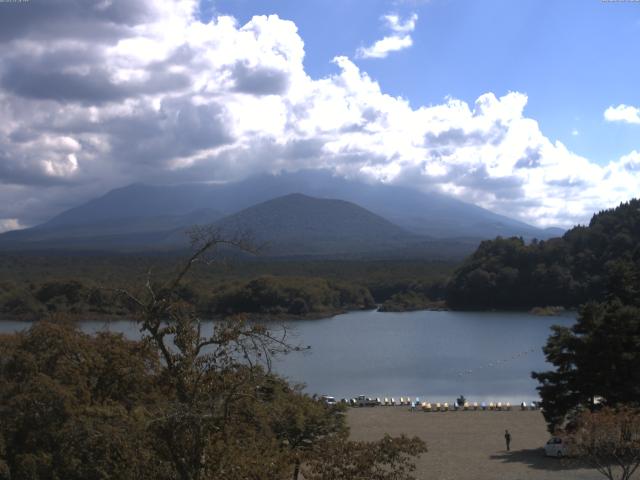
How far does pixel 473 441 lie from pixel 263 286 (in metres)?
36.2

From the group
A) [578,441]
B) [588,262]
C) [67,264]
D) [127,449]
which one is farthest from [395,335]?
[67,264]

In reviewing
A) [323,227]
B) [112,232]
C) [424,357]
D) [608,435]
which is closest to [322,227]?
[323,227]

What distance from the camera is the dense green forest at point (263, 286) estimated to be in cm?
4718

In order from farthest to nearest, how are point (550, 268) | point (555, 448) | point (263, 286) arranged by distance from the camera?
point (550, 268), point (263, 286), point (555, 448)

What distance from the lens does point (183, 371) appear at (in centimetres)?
488

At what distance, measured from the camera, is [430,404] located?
2139 cm

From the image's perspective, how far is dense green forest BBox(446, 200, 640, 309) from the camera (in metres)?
51.5

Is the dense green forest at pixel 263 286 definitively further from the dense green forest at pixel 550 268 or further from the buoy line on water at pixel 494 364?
the buoy line on water at pixel 494 364

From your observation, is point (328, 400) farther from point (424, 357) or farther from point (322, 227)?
point (322, 227)

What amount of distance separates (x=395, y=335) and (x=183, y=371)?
114 ft

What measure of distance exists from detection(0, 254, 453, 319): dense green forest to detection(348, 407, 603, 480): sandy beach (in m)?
17.6

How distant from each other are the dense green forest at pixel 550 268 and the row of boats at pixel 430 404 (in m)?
30.0

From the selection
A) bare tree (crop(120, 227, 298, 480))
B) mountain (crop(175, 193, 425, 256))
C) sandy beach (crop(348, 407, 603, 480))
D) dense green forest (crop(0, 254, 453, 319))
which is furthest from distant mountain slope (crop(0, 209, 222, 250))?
bare tree (crop(120, 227, 298, 480))

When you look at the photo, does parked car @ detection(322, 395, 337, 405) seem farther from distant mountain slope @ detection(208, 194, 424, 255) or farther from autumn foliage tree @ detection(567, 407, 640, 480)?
distant mountain slope @ detection(208, 194, 424, 255)
